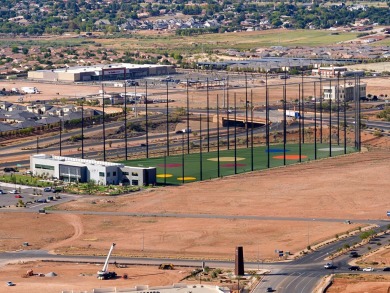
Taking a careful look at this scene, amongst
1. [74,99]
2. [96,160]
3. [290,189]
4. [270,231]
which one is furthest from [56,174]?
[74,99]

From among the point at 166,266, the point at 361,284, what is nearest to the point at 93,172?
the point at 166,266

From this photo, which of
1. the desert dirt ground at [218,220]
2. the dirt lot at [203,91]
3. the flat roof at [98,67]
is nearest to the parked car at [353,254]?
the desert dirt ground at [218,220]

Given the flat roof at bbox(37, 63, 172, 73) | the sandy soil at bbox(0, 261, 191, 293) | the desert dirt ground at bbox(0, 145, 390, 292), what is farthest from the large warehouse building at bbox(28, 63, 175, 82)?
the sandy soil at bbox(0, 261, 191, 293)

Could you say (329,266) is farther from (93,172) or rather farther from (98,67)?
(98,67)

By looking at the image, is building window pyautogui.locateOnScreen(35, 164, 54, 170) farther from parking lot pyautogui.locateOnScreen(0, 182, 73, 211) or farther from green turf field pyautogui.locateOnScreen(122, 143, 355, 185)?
green turf field pyautogui.locateOnScreen(122, 143, 355, 185)

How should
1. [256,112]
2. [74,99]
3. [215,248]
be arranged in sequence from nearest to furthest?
[215,248] < [256,112] < [74,99]

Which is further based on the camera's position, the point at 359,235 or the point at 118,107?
the point at 118,107

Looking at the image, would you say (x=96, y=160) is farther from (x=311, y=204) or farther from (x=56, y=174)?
(x=311, y=204)
